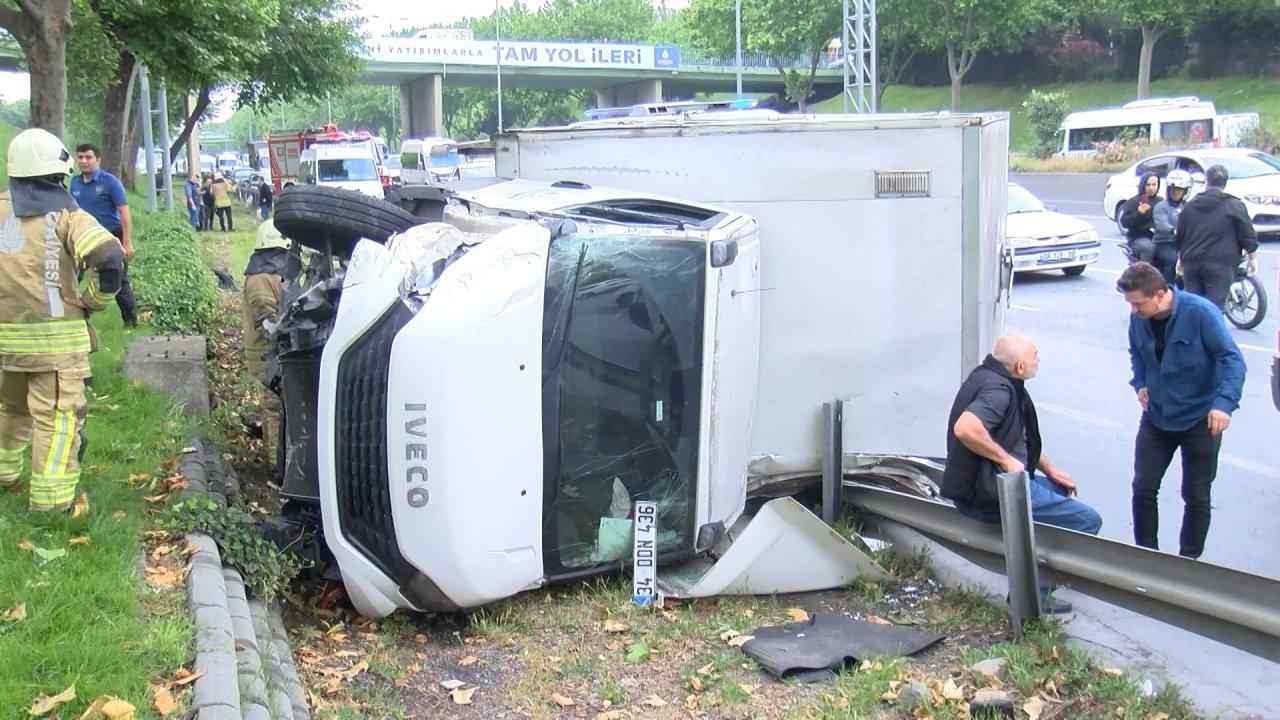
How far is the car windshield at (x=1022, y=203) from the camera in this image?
17688 mm

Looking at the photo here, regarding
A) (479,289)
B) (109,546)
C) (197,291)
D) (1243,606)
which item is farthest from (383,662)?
(197,291)

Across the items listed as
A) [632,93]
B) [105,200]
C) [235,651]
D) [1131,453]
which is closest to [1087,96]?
[632,93]

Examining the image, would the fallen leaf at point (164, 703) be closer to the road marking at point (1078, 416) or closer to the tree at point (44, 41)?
the road marking at point (1078, 416)

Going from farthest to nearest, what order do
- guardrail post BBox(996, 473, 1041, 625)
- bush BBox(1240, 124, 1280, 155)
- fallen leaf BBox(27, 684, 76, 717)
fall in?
bush BBox(1240, 124, 1280, 155) < guardrail post BBox(996, 473, 1041, 625) < fallen leaf BBox(27, 684, 76, 717)

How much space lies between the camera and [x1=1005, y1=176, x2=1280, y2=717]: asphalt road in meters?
4.79

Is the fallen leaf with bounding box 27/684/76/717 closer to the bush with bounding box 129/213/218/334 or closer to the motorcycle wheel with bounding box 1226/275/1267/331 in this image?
the bush with bounding box 129/213/218/334

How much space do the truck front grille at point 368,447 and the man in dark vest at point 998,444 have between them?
2.46m

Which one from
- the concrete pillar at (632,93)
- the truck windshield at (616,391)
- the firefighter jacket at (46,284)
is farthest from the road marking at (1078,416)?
the concrete pillar at (632,93)

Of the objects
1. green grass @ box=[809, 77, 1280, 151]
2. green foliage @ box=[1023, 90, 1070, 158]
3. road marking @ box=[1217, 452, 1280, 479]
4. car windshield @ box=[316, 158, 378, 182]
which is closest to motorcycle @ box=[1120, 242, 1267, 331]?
road marking @ box=[1217, 452, 1280, 479]

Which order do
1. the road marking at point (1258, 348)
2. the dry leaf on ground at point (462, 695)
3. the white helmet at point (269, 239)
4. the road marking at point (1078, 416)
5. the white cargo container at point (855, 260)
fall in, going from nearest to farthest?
the dry leaf on ground at point (462, 695) → the white cargo container at point (855, 260) → the white helmet at point (269, 239) → the road marking at point (1078, 416) → the road marking at point (1258, 348)

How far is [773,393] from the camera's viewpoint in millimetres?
6461

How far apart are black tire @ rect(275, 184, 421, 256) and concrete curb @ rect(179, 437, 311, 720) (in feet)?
5.22

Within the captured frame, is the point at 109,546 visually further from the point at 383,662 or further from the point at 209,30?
the point at 209,30

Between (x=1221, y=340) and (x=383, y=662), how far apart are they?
13.7 feet
